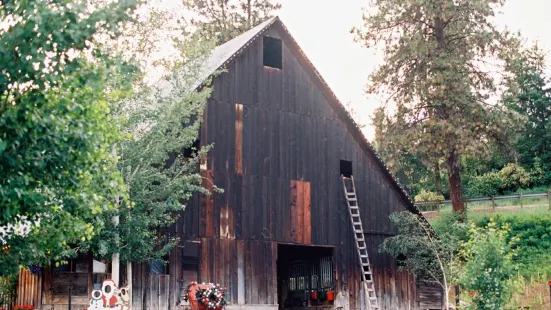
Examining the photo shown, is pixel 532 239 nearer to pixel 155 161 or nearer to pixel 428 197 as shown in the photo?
pixel 428 197

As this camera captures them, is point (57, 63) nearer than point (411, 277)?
Yes

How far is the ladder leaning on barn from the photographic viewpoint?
26984mm

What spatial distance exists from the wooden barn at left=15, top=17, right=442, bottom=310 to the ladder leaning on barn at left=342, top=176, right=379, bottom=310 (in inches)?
1.9

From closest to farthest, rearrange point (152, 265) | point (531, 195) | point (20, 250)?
point (20, 250) < point (152, 265) < point (531, 195)

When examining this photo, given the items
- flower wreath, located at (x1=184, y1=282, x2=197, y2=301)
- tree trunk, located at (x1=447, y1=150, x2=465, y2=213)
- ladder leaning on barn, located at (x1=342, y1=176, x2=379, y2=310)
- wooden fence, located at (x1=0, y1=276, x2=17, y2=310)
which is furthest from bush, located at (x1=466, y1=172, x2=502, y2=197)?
wooden fence, located at (x1=0, y1=276, x2=17, y2=310)

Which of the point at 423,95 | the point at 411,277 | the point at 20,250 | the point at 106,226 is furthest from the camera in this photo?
the point at 423,95

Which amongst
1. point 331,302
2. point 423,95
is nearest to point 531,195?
point 423,95

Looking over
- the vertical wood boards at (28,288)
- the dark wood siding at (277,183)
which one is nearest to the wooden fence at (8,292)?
the vertical wood boards at (28,288)

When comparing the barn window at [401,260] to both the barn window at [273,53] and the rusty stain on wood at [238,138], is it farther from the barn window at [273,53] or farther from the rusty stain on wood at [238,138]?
the barn window at [273,53]

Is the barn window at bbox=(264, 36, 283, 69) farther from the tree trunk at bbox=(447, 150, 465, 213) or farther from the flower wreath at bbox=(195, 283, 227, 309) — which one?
the tree trunk at bbox=(447, 150, 465, 213)

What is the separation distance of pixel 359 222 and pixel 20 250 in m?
14.8

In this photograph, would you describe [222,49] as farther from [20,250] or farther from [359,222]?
[20,250]

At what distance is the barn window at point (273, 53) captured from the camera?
27031 mm

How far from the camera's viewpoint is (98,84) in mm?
12578
